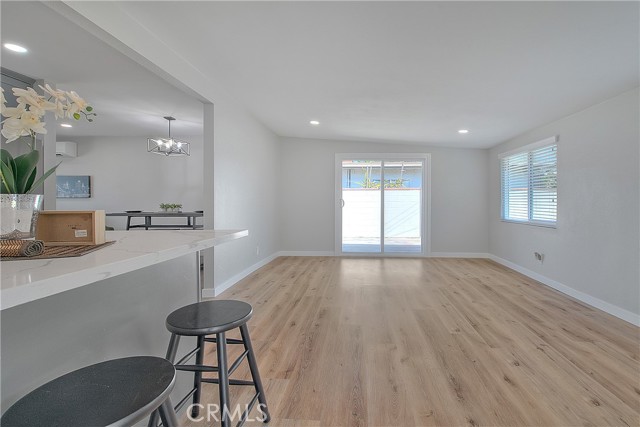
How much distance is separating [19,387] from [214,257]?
2711mm

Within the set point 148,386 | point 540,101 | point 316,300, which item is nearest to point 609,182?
point 540,101

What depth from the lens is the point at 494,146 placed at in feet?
18.4

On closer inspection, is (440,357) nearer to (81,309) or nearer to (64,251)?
(81,309)

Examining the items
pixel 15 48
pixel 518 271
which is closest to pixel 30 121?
pixel 15 48

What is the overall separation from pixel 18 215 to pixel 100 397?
22.5 inches

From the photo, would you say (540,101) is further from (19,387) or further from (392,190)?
(19,387)

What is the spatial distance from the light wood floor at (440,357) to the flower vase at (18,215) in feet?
3.93

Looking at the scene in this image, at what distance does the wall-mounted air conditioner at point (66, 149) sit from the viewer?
243 inches

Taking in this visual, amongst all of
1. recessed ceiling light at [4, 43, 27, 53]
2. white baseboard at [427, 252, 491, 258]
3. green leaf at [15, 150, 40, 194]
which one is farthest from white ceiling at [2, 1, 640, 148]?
white baseboard at [427, 252, 491, 258]

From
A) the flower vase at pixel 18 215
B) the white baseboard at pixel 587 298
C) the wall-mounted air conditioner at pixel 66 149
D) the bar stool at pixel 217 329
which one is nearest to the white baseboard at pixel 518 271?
the white baseboard at pixel 587 298

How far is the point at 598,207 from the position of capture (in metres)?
3.19

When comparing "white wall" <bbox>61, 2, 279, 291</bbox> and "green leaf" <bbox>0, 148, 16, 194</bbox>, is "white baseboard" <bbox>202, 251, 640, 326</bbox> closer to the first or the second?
"white wall" <bbox>61, 2, 279, 291</bbox>

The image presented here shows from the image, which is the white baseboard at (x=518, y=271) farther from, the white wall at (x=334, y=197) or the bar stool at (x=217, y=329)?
the bar stool at (x=217, y=329)

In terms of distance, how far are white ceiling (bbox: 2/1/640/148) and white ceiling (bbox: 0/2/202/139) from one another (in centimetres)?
2
